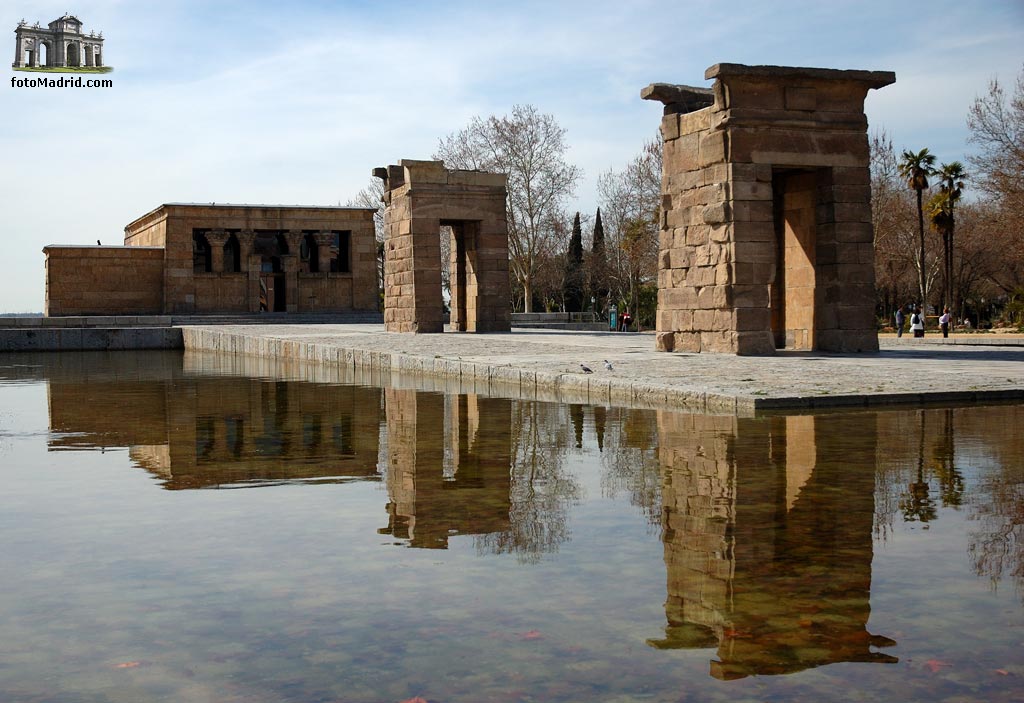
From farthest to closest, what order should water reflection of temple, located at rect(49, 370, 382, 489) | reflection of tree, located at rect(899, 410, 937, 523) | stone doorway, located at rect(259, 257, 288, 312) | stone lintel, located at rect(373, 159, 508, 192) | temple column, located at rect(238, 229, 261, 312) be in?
stone doorway, located at rect(259, 257, 288, 312) → temple column, located at rect(238, 229, 261, 312) → stone lintel, located at rect(373, 159, 508, 192) → water reflection of temple, located at rect(49, 370, 382, 489) → reflection of tree, located at rect(899, 410, 937, 523)

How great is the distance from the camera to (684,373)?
13070 millimetres

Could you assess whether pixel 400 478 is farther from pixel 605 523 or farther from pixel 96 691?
pixel 96 691

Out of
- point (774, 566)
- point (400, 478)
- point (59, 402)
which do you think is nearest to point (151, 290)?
point (59, 402)

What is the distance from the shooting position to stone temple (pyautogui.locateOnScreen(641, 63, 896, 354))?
56.4ft

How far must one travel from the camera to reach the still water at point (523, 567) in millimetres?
3301

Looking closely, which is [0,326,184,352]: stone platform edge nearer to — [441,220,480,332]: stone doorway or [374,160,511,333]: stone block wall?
[374,160,511,333]: stone block wall

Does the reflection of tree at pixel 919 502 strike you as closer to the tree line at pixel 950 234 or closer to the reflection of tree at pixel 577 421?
the reflection of tree at pixel 577 421

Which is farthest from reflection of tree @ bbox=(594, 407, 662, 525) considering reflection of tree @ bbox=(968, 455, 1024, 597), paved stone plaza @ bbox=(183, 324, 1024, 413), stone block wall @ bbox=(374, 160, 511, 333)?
stone block wall @ bbox=(374, 160, 511, 333)

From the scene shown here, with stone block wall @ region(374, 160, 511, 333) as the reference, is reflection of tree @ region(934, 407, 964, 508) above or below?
below

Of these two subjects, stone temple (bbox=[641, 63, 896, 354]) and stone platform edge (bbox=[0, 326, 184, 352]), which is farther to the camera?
stone platform edge (bbox=[0, 326, 184, 352])

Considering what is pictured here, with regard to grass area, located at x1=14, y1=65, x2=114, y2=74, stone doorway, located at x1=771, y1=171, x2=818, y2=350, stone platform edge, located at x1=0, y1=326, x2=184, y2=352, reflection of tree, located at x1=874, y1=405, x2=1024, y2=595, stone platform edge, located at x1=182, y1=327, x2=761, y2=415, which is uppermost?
grass area, located at x1=14, y1=65, x2=114, y2=74

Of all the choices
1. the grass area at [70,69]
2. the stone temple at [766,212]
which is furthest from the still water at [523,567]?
the grass area at [70,69]

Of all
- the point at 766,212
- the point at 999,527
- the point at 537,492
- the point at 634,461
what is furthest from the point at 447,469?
the point at 766,212

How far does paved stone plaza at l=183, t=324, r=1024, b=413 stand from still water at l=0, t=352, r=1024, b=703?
73.7 inches
